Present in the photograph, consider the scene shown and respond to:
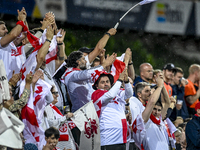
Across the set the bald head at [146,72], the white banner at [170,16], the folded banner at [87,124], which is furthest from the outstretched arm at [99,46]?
the white banner at [170,16]

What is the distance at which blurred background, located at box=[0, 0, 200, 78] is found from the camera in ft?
36.0

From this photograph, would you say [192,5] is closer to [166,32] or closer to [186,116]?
[166,32]

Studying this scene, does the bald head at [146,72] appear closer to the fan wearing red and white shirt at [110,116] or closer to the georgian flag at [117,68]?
the georgian flag at [117,68]

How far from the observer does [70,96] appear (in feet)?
20.8

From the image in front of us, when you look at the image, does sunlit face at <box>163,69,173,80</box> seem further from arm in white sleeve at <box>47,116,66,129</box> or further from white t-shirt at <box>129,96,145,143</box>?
arm in white sleeve at <box>47,116,66,129</box>

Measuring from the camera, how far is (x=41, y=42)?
19.1 ft

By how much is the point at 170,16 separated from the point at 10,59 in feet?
29.8

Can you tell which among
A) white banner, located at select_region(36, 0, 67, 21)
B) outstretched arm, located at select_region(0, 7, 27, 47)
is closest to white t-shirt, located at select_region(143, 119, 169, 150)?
outstretched arm, located at select_region(0, 7, 27, 47)

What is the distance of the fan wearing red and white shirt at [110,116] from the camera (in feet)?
18.5

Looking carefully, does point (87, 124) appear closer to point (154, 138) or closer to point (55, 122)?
point (55, 122)

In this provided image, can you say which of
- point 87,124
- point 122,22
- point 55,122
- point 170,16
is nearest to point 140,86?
point 87,124

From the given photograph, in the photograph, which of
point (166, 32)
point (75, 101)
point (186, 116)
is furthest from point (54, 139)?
point (166, 32)

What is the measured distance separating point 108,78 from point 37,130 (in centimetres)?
148

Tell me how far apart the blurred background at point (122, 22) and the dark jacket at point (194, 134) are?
5.81 m
